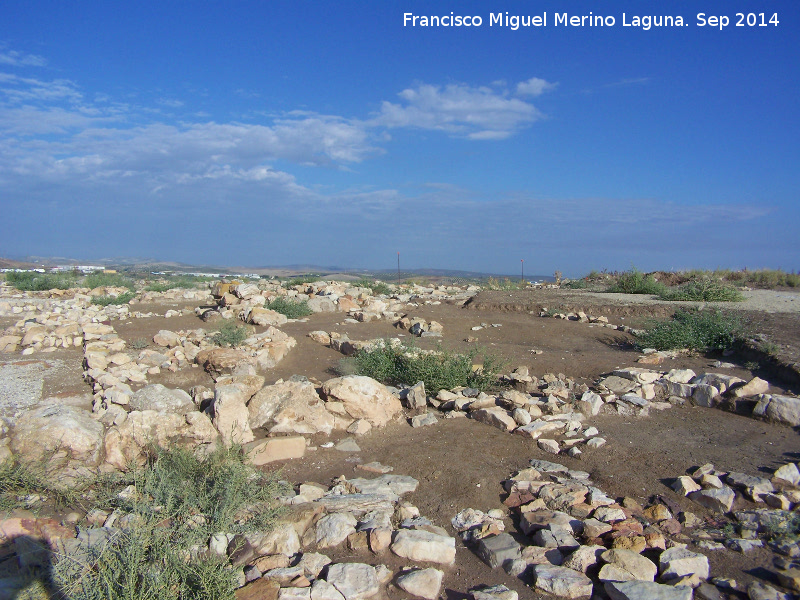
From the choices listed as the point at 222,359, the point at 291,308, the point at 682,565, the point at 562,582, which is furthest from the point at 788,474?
the point at 291,308

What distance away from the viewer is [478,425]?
5.74 metres

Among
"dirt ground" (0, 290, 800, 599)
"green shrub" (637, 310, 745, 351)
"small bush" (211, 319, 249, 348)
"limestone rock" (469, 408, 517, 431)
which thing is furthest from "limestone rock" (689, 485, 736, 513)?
"small bush" (211, 319, 249, 348)

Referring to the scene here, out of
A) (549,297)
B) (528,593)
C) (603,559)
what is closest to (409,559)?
(528,593)

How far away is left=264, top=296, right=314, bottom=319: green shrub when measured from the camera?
1251cm

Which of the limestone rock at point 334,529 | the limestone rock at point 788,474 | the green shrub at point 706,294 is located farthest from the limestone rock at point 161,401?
the green shrub at point 706,294

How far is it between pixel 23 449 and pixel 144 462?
3.05ft

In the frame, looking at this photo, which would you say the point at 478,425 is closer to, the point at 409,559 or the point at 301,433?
the point at 301,433

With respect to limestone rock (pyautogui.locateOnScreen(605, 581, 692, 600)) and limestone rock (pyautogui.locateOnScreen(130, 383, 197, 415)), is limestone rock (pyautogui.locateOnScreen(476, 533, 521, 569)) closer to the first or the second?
limestone rock (pyautogui.locateOnScreen(605, 581, 692, 600))

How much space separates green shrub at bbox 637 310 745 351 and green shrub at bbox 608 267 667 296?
6.99 meters

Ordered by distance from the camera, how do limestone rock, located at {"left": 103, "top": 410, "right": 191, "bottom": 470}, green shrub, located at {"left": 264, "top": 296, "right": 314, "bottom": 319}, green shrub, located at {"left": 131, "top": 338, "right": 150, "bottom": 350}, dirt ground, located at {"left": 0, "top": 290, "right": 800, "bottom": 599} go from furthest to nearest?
green shrub, located at {"left": 264, "top": 296, "right": 314, "bottom": 319}, green shrub, located at {"left": 131, "top": 338, "right": 150, "bottom": 350}, limestone rock, located at {"left": 103, "top": 410, "right": 191, "bottom": 470}, dirt ground, located at {"left": 0, "top": 290, "right": 800, "bottom": 599}

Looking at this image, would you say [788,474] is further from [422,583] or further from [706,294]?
[706,294]

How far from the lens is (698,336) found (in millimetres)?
9125

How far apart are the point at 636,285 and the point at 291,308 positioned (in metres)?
11.2

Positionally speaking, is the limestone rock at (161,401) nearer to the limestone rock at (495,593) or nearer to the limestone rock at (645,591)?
the limestone rock at (495,593)
